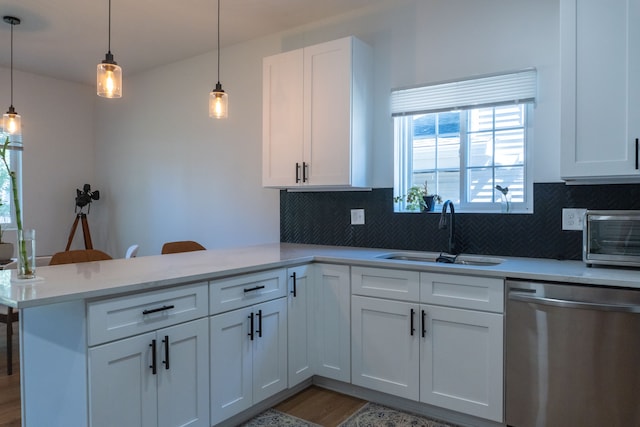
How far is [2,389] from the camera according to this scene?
2.79 m

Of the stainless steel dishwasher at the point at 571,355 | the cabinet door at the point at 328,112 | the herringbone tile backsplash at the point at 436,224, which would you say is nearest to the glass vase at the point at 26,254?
the cabinet door at the point at 328,112

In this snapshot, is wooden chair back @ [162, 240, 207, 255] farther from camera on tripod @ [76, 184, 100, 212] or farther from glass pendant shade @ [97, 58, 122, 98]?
camera on tripod @ [76, 184, 100, 212]

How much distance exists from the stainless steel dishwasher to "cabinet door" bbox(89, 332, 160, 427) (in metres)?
1.66

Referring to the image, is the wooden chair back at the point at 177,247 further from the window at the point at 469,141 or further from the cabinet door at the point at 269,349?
the window at the point at 469,141

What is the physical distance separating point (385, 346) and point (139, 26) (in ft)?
10.2

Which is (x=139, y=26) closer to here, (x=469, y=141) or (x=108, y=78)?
(x=108, y=78)

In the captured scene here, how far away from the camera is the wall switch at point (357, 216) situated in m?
3.20

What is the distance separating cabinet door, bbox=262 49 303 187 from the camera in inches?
122

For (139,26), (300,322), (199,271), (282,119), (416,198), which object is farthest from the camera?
(139,26)

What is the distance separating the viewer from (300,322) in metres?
2.66

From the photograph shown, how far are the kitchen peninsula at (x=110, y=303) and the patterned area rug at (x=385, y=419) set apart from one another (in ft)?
1.38

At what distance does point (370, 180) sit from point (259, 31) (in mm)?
1619

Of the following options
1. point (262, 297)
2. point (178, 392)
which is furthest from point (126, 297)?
point (262, 297)

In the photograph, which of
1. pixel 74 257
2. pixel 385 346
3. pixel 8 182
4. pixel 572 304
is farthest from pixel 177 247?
pixel 8 182
